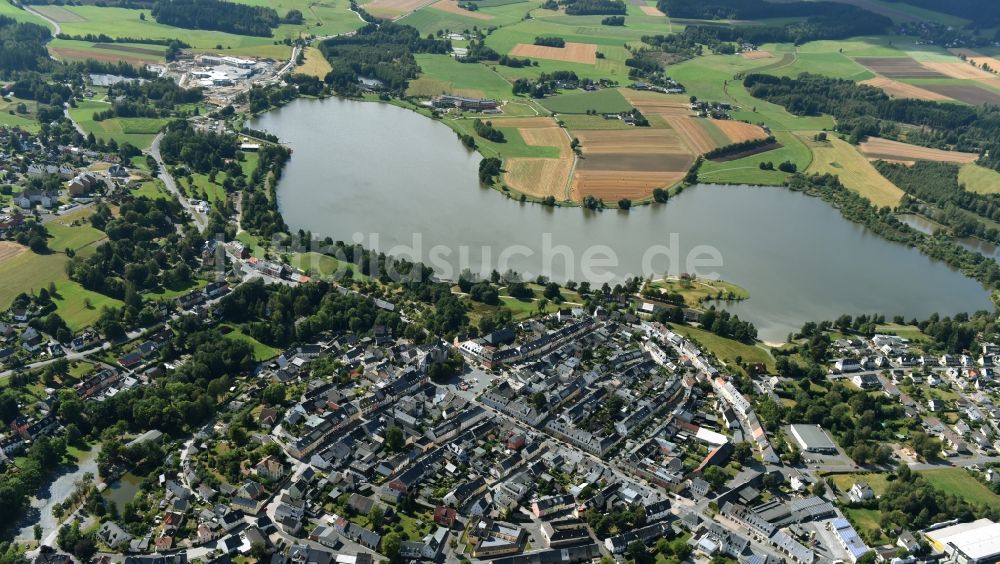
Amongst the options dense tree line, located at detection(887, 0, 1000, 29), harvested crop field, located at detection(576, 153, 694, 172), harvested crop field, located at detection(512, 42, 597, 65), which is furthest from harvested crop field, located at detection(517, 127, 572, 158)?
dense tree line, located at detection(887, 0, 1000, 29)

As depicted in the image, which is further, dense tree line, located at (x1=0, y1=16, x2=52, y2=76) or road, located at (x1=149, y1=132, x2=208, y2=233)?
dense tree line, located at (x1=0, y1=16, x2=52, y2=76)

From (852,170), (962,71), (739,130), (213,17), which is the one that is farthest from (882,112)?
(213,17)

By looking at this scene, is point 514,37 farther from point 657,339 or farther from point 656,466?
point 656,466

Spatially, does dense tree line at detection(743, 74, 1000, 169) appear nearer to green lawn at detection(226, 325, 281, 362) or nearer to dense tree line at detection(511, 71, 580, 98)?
dense tree line at detection(511, 71, 580, 98)

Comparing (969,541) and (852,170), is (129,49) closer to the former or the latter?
(852,170)

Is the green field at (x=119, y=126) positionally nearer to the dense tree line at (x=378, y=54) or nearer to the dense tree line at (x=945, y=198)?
the dense tree line at (x=378, y=54)
